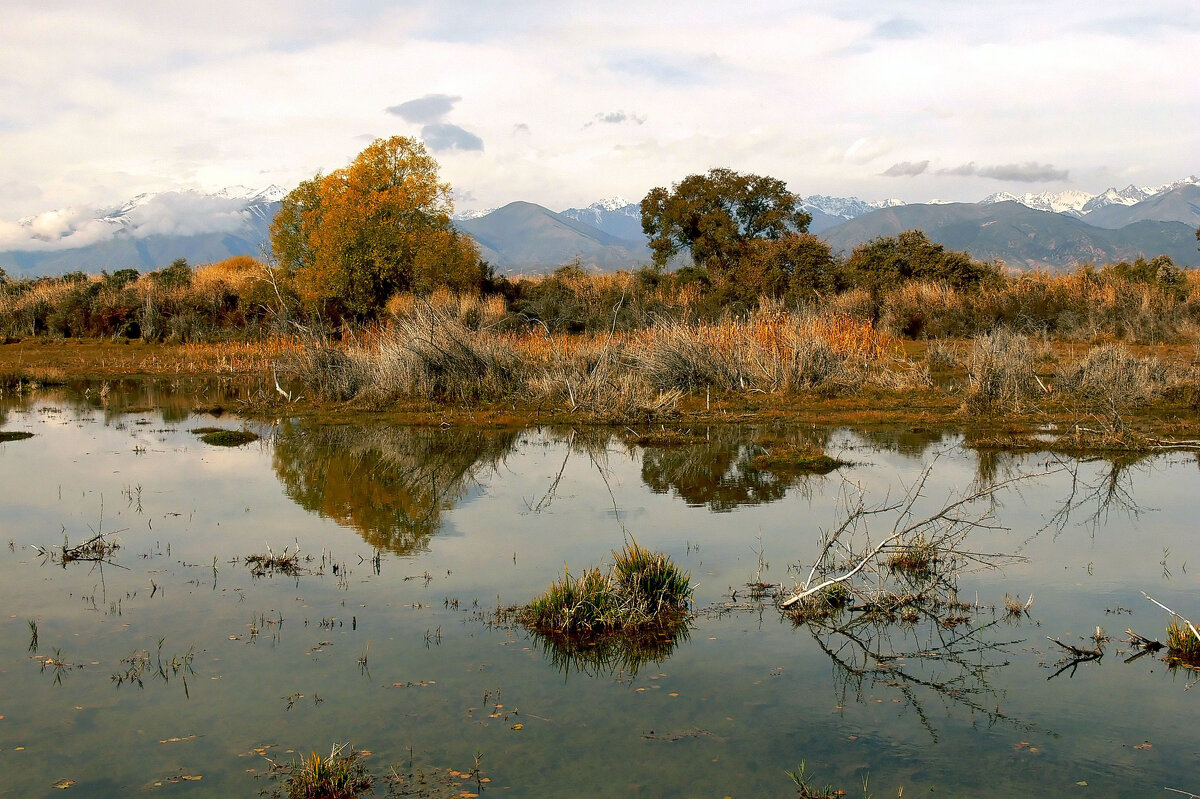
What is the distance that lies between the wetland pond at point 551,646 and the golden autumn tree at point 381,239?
2577 centimetres

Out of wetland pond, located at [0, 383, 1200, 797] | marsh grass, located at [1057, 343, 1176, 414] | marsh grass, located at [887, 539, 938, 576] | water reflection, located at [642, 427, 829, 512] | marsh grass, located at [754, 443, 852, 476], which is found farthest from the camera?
marsh grass, located at [1057, 343, 1176, 414]

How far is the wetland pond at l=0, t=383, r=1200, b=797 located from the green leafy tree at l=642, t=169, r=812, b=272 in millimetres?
35861

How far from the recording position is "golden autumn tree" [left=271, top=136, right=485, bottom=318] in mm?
38594

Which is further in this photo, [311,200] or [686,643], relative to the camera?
[311,200]

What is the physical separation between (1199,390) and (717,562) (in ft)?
48.8

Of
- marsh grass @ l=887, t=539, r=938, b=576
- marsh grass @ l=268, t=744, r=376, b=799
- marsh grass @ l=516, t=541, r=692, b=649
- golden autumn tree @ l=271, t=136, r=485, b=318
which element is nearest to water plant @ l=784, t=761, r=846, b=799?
marsh grass @ l=516, t=541, r=692, b=649

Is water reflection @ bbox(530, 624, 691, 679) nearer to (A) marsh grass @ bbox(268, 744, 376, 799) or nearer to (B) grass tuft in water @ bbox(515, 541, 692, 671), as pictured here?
(B) grass tuft in water @ bbox(515, 541, 692, 671)

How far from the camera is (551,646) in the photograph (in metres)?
7.30

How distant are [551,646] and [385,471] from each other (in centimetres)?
721

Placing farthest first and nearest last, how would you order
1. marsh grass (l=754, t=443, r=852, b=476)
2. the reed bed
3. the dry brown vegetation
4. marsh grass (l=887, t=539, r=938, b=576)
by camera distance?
the reed bed < the dry brown vegetation < marsh grass (l=754, t=443, r=852, b=476) < marsh grass (l=887, t=539, r=938, b=576)

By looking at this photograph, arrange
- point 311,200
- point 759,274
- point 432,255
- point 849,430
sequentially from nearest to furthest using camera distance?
point 849,430 < point 759,274 < point 432,255 < point 311,200

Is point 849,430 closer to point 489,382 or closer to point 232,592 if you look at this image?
point 489,382

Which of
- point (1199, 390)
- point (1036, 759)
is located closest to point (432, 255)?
point (1199, 390)

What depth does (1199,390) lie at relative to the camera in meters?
19.4
